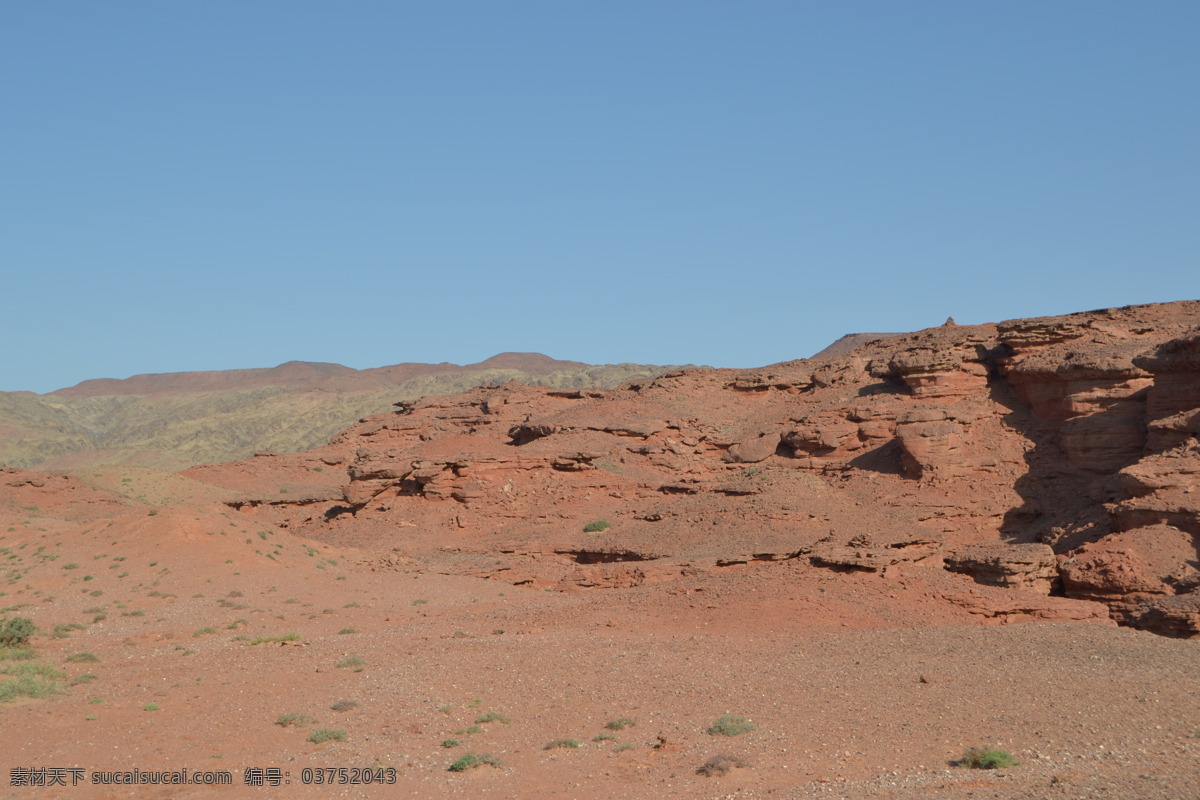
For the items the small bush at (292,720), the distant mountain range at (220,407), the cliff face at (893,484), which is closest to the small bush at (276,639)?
the small bush at (292,720)

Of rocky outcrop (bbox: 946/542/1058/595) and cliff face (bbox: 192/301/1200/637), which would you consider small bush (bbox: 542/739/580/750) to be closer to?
cliff face (bbox: 192/301/1200/637)

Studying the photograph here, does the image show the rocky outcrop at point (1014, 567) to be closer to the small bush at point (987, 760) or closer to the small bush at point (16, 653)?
the small bush at point (987, 760)

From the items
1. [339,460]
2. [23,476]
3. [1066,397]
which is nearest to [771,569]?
[1066,397]

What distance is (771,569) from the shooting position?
19250 millimetres

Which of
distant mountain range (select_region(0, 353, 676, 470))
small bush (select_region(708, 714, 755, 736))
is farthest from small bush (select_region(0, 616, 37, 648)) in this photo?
distant mountain range (select_region(0, 353, 676, 470))

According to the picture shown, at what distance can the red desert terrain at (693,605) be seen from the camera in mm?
10688

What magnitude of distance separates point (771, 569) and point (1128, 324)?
18.8 metres

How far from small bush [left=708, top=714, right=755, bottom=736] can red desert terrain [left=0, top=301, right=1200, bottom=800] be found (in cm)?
4

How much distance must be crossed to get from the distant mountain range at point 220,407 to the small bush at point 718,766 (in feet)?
260

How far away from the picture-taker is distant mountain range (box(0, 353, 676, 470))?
3839 inches

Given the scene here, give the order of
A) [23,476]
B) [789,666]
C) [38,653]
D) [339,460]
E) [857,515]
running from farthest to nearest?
1. [339,460]
2. [23,476]
3. [857,515]
4. [38,653]
5. [789,666]

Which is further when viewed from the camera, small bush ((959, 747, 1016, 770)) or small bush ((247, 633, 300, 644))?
small bush ((247, 633, 300, 644))

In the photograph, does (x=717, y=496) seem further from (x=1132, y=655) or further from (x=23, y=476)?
(x=23, y=476)

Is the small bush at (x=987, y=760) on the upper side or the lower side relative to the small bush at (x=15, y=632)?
lower
